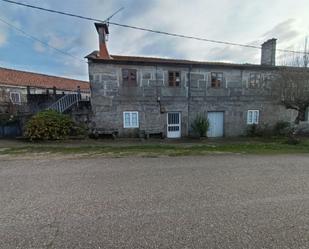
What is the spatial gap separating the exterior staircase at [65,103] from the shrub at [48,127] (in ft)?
7.26

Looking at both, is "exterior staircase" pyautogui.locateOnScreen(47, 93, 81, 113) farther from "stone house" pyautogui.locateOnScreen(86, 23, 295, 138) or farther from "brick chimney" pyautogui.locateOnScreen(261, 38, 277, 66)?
"brick chimney" pyautogui.locateOnScreen(261, 38, 277, 66)

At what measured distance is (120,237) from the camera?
2.66m

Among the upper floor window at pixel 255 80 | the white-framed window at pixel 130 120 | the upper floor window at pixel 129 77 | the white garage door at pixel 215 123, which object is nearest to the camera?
the upper floor window at pixel 129 77

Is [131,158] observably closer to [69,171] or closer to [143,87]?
[69,171]

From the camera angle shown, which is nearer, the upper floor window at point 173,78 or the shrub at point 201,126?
the shrub at point 201,126

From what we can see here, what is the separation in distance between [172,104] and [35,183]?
430 inches

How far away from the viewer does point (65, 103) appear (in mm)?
14398

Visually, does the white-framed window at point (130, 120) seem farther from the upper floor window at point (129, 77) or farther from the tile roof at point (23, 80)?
the tile roof at point (23, 80)

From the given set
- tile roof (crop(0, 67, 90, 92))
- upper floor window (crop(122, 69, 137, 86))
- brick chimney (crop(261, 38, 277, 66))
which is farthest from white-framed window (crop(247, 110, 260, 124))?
tile roof (crop(0, 67, 90, 92))

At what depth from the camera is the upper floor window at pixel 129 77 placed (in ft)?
44.2

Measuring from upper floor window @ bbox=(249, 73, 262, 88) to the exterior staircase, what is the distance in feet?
43.8

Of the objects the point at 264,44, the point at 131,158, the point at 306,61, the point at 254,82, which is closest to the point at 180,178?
the point at 131,158

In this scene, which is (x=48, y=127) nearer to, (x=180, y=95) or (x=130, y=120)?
(x=130, y=120)

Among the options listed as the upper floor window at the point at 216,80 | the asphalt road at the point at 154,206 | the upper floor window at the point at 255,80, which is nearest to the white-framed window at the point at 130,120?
the upper floor window at the point at 216,80
